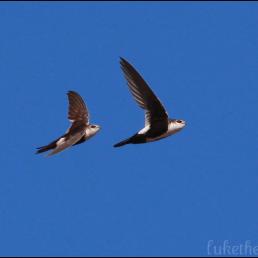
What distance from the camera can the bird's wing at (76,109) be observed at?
16527 millimetres

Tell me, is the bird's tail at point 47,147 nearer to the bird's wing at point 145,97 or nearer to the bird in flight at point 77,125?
the bird in flight at point 77,125

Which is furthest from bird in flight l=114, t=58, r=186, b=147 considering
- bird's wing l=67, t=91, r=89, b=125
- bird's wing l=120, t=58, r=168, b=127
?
bird's wing l=67, t=91, r=89, b=125

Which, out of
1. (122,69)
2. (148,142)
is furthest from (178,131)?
(122,69)

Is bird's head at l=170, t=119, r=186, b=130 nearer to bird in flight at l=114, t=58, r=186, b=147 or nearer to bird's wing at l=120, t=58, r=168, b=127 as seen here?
bird in flight at l=114, t=58, r=186, b=147

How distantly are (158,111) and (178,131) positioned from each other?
25.9 inches

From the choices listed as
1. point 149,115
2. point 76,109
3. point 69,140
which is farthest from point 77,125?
point 149,115

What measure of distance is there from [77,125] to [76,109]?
0.37 metres

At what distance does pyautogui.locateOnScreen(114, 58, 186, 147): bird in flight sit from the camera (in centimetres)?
1448

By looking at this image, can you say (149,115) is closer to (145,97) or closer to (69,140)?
(145,97)

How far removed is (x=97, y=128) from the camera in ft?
54.1

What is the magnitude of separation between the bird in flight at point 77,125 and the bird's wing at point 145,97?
137 centimetres

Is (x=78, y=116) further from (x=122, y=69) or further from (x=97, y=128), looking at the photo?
(x=122, y=69)

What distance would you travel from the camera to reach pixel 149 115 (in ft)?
48.7

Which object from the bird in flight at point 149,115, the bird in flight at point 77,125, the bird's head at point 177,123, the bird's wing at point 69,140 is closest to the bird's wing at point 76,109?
the bird in flight at point 77,125
